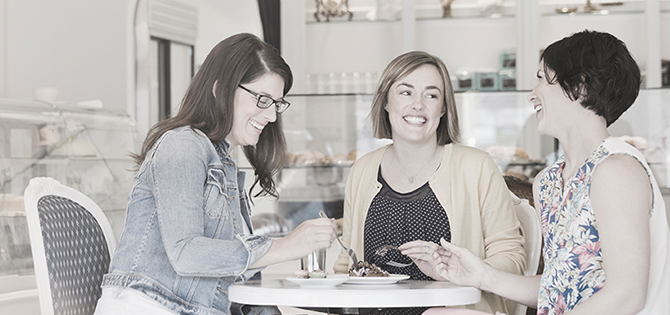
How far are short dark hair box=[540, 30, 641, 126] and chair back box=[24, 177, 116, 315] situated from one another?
1.48 meters

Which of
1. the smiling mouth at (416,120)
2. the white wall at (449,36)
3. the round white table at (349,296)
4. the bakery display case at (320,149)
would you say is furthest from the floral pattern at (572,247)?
the white wall at (449,36)

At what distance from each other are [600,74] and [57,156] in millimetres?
3003

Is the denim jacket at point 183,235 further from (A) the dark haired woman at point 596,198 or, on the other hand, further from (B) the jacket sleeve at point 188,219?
(A) the dark haired woman at point 596,198

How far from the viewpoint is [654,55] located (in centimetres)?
575

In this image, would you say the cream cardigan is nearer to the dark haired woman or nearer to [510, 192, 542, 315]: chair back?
[510, 192, 542, 315]: chair back

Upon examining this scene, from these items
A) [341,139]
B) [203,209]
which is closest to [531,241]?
[203,209]

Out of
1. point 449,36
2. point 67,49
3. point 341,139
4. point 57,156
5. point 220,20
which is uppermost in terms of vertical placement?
point 220,20

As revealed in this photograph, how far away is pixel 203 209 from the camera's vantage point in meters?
1.88

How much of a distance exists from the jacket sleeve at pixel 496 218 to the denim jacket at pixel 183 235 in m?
0.91

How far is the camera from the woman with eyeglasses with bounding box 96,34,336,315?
1782 mm

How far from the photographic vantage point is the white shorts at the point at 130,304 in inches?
71.2

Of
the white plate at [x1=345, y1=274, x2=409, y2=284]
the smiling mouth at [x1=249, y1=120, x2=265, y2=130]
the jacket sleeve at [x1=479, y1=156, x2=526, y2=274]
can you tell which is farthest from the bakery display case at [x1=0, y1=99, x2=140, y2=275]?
the jacket sleeve at [x1=479, y1=156, x2=526, y2=274]

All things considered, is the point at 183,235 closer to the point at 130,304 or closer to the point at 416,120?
the point at 130,304

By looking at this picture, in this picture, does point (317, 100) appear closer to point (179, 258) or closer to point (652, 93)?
point (652, 93)
